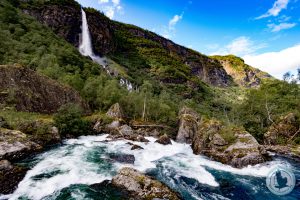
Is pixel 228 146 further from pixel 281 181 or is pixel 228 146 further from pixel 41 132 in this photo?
pixel 41 132

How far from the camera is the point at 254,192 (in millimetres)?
26203

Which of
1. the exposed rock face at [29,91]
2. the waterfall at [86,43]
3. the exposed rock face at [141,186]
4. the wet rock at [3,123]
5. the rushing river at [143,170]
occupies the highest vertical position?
the waterfall at [86,43]

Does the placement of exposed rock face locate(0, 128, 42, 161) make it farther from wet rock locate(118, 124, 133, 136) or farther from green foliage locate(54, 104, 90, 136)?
wet rock locate(118, 124, 133, 136)

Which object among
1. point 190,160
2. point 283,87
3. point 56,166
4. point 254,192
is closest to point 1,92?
point 56,166

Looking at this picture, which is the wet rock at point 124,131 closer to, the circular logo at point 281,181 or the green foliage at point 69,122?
the green foliage at point 69,122

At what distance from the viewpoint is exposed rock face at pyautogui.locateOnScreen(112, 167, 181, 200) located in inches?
808

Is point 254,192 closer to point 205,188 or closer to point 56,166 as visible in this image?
point 205,188

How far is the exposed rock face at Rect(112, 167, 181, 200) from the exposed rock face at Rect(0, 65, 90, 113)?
34034 millimetres

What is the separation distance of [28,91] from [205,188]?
136ft

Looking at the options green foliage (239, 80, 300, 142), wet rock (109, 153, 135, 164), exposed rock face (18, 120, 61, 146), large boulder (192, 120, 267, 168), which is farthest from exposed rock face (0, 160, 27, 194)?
green foliage (239, 80, 300, 142)

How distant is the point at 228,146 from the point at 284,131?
876 inches

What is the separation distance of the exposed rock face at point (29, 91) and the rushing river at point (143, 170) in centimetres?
1494

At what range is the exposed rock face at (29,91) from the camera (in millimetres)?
48094

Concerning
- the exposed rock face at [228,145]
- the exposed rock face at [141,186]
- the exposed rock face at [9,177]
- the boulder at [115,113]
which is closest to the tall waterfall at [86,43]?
the boulder at [115,113]
